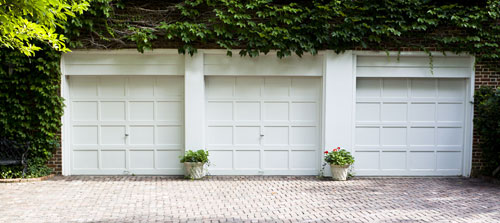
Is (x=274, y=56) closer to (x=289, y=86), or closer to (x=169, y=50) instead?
(x=289, y=86)

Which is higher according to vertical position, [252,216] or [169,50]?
[169,50]

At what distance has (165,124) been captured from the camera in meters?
8.65

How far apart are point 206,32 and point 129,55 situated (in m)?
1.79

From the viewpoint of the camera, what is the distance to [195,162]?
813 cm

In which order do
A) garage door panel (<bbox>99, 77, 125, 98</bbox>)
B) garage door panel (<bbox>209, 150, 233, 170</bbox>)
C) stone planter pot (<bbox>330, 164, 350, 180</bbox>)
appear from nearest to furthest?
stone planter pot (<bbox>330, 164, 350, 180</bbox>) → garage door panel (<bbox>99, 77, 125, 98</bbox>) → garage door panel (<bbox>209, 150, 233, 170</bbox>)

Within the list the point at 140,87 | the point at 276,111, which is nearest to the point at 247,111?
the point at 276,111

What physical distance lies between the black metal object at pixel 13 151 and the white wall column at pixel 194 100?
11.0 feet

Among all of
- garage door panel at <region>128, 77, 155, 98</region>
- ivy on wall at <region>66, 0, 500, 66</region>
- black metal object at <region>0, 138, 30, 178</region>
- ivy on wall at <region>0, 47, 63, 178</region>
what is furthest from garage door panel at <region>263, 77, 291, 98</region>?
black metal object at <region>0, 138, 30, 178</region>

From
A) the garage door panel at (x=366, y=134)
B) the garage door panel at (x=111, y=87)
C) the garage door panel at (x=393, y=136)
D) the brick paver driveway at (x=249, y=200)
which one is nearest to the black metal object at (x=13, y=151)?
the brick paver driveway at (x=249, y=200)

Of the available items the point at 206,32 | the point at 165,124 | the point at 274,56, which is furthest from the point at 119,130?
the point at 274,56

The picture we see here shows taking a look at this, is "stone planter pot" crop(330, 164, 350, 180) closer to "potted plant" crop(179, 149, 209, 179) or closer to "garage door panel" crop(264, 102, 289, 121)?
"garage door panel" crop(264, 102, 289, 121)

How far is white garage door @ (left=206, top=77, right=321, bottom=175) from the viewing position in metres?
8.68

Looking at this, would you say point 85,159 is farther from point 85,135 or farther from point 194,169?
point 194,169

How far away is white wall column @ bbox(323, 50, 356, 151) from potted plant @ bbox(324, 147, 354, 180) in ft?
0.91
